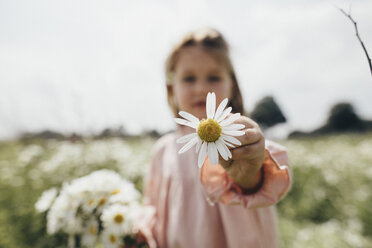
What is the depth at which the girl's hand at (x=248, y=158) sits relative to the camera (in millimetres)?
457

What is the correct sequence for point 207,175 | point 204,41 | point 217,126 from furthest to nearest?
point 204,41, point 207,175, point 217,126

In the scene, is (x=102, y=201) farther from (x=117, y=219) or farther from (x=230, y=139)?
(x=230, y=139)

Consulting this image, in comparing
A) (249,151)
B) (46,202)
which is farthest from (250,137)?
(46,202)

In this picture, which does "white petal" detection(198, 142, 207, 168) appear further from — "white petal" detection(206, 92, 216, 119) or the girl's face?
the girl's face

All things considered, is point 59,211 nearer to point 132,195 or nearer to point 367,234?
point 132,195

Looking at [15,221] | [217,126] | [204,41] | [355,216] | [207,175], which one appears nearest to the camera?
[217,126]

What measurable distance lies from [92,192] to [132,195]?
5.9 inches

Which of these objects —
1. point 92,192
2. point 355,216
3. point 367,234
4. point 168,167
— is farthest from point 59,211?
point 355,216

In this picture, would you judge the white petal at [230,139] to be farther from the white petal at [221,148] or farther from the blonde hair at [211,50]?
the blonde hair at [211,50]

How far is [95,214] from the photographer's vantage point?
0.91 m

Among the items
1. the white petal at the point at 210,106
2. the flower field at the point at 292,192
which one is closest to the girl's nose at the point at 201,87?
the white petal at the point at 210,106

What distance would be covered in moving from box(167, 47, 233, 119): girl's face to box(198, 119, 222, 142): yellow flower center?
0.50 meters

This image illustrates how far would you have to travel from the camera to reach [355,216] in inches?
113

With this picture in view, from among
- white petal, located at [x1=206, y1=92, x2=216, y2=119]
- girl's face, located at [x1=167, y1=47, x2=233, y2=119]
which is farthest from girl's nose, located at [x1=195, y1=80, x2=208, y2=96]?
white petal, located at [x1=206, y1=92, x2=216, y2=119]
